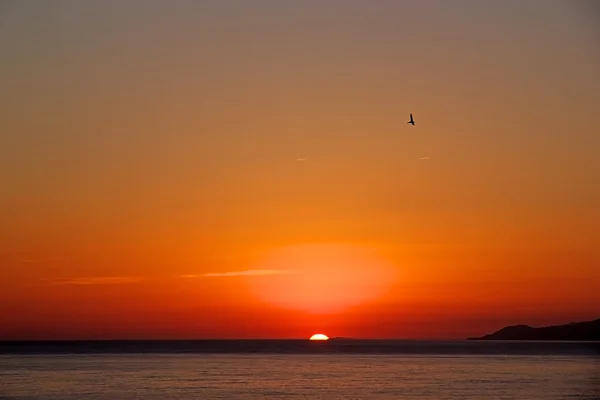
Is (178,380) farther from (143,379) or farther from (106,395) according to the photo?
(106,395)

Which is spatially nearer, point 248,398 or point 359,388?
point 248,398

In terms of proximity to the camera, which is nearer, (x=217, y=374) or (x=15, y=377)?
(x=15, y=377)

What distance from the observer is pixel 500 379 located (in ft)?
247

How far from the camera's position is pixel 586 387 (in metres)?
66.5

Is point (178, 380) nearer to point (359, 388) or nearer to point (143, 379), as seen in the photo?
point (143, 379)

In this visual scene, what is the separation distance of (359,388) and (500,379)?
16316 mm

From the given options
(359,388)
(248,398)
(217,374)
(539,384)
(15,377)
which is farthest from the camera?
(217,374)

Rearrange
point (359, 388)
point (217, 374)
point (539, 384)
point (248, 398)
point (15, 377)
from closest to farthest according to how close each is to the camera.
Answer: point (248, 398)
point (359, 388)
point (539, 384)
point (15, 377)
point (217, 374)

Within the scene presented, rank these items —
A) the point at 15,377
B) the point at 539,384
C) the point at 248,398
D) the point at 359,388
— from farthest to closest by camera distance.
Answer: the point at 15,377, the point at 539,384, the point at 359,388, the point at 248,398

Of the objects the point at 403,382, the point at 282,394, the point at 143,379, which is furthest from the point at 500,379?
the point at 143,379

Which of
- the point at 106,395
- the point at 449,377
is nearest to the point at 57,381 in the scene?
the point at 106,395

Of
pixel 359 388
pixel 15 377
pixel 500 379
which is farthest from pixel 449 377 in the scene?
pixel 15 377

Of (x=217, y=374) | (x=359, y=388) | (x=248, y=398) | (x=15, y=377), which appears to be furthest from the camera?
(x=217, y=374)

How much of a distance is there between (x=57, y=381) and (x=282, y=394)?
20871 mm
